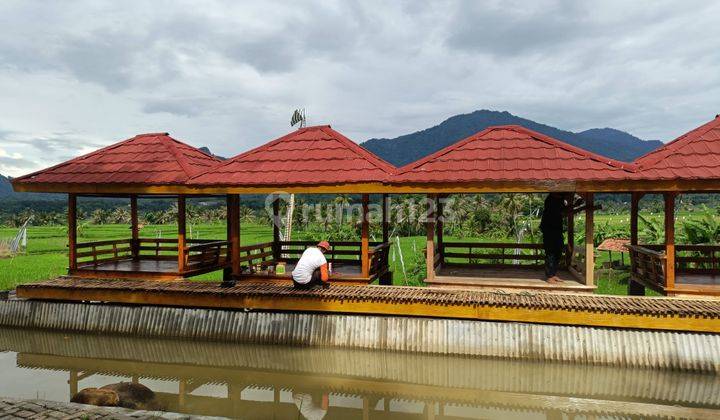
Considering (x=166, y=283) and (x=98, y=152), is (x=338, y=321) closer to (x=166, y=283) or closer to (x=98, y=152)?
(x=166, y=283)

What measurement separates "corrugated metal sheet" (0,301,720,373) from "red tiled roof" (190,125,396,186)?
2.67 metres

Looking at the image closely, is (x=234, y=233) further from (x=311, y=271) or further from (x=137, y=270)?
(x=137, y=270)

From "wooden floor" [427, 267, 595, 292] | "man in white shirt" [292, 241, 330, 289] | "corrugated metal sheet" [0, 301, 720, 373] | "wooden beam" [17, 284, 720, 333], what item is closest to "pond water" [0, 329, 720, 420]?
"corrugated metal sheet" [0, 301, 720, 373]

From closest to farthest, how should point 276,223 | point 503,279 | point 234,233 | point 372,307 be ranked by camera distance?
point 372,307 → point 503,279 → point 234,233 → point 276,223

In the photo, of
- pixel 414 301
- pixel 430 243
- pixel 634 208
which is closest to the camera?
pixel 414 301

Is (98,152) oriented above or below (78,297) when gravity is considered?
above

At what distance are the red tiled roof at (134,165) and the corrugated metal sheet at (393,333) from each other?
2.72 metres

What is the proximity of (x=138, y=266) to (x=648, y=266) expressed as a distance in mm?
11617

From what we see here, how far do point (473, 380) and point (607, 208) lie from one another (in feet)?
261

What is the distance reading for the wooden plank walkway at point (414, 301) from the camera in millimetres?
7504

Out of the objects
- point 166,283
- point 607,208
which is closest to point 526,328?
point 166,283

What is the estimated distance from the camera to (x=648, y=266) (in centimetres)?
938

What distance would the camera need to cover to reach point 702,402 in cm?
639

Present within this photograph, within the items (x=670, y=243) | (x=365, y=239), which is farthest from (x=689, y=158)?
(x=365, y=239)
